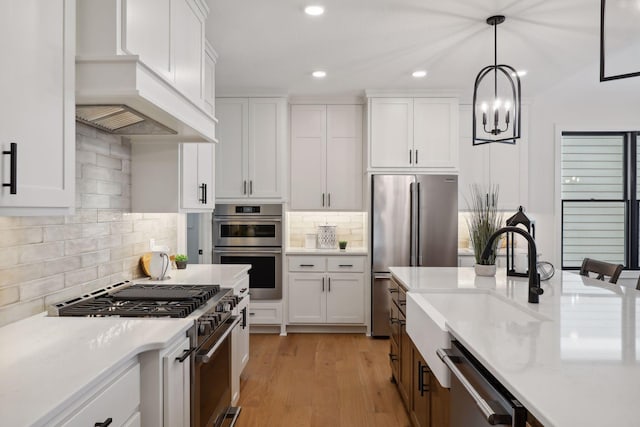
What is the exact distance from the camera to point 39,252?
188 cm

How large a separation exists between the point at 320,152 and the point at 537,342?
148 inches

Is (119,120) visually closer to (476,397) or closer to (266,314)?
(476,397)

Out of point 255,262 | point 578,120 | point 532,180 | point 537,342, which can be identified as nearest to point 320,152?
point 255,262

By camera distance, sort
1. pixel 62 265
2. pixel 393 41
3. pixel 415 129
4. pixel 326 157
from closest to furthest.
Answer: pixel 62 265 → pixel 393 41 → pixel 415 129 → pixel 326 157

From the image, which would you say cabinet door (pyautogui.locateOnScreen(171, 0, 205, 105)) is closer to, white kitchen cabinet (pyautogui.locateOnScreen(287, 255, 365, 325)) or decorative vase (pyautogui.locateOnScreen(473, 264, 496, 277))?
decorative vase (pyautogui.locateOnScreen(473, 264, 496, 277))

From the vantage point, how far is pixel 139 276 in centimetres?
286

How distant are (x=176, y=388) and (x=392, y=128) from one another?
363cm

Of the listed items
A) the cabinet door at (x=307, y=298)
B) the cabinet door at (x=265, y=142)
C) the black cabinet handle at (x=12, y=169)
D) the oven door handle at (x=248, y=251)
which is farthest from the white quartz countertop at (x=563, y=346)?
the cabinet door at (x=265, y=142)

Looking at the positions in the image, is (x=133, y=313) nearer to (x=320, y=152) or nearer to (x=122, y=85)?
(x=122, y=85)

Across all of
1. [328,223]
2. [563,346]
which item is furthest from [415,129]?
[563,346]

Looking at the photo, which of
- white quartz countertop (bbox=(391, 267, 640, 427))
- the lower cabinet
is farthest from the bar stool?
the lower cabinet

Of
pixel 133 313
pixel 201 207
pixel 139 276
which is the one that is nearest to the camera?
pixel 133 313

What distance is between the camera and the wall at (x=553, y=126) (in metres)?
4.99

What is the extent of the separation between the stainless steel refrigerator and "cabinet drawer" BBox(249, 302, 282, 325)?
1.17 metres
